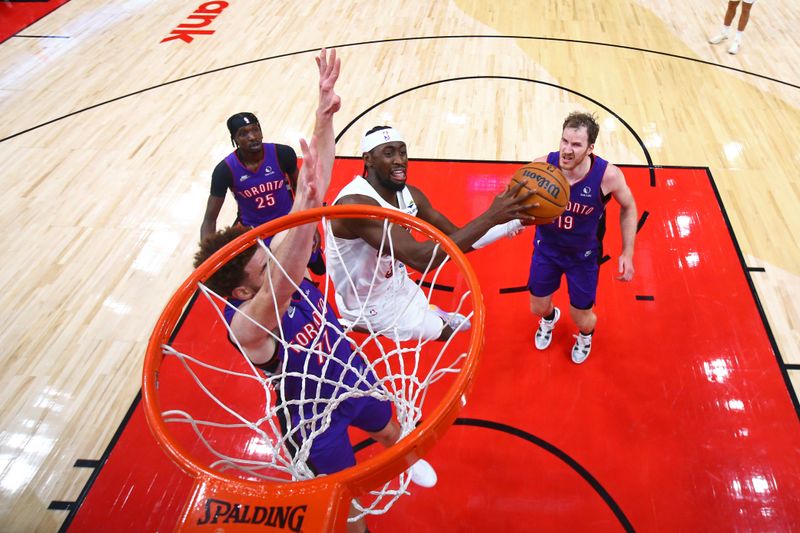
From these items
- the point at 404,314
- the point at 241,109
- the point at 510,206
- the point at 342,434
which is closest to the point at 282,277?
the point at 342,434

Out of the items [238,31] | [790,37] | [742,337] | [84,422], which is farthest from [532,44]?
[84,422]

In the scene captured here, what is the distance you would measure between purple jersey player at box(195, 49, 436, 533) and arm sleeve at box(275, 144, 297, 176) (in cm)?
117

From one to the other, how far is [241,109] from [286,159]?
10.7 feet

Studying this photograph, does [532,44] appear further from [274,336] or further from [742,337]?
[274,336]

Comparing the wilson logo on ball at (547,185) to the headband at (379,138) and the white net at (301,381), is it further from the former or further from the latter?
the headband at (379,138)

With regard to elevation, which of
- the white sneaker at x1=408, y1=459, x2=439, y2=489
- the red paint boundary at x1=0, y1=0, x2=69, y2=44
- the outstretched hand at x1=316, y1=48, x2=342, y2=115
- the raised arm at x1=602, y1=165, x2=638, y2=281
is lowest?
the white sneaker at x1=408, y1=459, x2=439, y2=489

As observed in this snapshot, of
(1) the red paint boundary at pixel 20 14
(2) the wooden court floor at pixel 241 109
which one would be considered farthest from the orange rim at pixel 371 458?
(1) the red paint boundary at pixel 20 14

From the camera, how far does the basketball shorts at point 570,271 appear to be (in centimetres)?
344

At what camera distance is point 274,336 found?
2252 millimetres

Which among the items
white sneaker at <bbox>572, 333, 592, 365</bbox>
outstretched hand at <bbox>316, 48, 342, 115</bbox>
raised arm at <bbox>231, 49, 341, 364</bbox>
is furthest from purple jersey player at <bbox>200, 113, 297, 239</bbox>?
white sneaker at <bbox>572, 333, 592, 365</bbox>

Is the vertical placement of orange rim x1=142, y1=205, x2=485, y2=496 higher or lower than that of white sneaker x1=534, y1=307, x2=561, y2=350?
higher

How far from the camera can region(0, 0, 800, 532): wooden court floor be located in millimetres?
4016

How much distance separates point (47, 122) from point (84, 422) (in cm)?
489

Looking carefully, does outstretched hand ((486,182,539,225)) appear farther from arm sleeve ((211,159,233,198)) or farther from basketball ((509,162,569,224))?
arm sleeve ((211,159,233,198))
